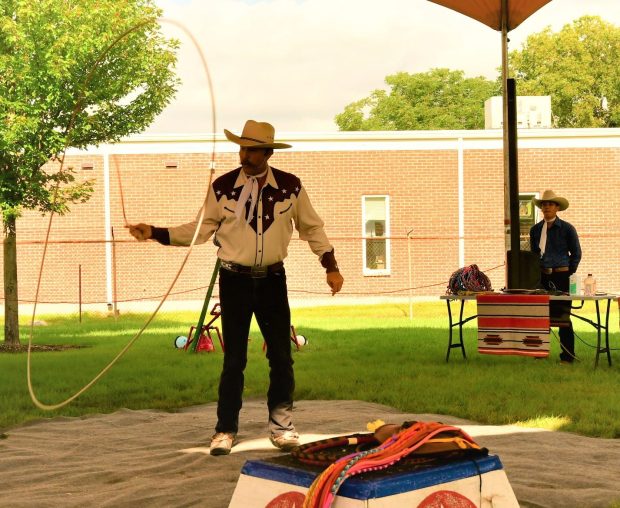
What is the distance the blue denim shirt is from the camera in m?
10.5

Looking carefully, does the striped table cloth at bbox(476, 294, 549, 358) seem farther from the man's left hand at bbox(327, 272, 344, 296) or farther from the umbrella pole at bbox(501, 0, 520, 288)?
the man's left hand at bbox(327, 272, 344, 296)

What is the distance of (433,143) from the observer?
23.7 meters

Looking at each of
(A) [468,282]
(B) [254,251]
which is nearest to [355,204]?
(A) [468,282]

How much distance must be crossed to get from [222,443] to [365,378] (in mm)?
4063

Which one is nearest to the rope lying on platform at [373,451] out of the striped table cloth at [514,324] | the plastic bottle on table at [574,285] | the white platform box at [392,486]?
the white platform box at [392,486]

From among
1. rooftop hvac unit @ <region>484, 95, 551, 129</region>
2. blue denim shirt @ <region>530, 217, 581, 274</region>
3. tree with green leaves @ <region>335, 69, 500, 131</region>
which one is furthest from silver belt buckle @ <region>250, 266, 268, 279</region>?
tree with green leaves @ <region>335, 69, 500, 131</region>

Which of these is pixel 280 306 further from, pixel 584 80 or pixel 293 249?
pixel 584 80

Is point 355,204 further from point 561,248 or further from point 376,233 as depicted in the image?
point 561,248

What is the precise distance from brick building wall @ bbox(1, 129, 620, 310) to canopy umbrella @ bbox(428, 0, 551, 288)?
39.3 feet

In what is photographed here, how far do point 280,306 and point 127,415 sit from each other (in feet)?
7.57

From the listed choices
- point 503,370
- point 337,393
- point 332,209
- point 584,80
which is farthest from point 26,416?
point 584,80

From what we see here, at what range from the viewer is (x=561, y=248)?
1054 cm

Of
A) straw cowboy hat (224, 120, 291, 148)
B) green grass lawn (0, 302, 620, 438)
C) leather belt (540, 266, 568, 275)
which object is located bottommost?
green grass lawn (0, 302, 620, 438)

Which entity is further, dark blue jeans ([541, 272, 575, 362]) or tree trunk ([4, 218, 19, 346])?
tree trunk ([4, 218, 19, 346])
